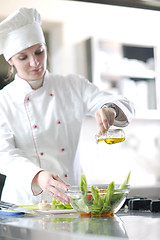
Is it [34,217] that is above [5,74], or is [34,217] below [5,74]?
below

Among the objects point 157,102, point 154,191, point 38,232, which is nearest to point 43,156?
point 38,232

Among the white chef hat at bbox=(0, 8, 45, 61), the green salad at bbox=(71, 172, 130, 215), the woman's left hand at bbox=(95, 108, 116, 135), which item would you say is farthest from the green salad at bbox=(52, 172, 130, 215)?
the white chef hat at bbox=(0, 8, 45, 61)

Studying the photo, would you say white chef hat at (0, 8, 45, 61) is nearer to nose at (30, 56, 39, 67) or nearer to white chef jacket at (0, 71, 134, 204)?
nose at (30, 56, 39, 67)

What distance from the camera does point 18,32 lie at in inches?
88.9

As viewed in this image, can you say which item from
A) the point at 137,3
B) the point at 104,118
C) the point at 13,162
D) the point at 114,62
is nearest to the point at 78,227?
the point at 104,118

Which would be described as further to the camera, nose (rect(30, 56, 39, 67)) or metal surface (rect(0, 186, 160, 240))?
nose (rect(30, 56, 39, 67))

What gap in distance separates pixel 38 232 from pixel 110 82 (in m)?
2.89

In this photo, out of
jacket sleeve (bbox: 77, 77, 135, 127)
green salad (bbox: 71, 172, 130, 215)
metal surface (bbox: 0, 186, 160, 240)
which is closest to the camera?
metal surface (bbox: 0, 186, 160, 240)

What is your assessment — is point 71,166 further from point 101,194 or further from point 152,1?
point 152,1

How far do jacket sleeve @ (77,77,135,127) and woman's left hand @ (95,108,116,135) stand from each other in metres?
0.11

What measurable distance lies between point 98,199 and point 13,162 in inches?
24.3

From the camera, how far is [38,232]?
112cm

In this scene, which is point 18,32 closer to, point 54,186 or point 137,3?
point 54,186

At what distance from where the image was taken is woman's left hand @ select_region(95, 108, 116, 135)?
1702mm
